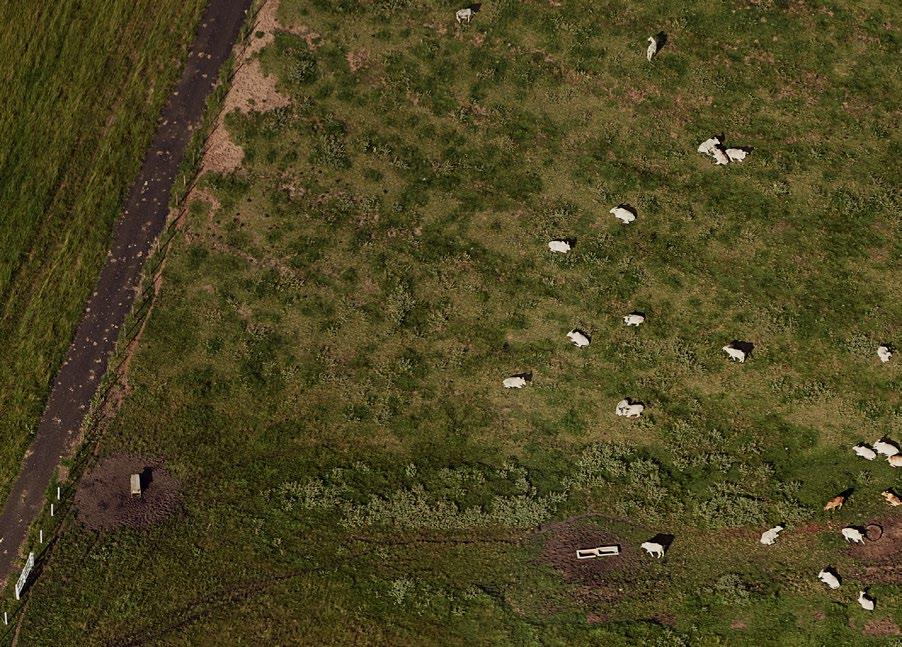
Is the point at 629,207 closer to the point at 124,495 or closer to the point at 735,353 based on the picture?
the point at 735,353

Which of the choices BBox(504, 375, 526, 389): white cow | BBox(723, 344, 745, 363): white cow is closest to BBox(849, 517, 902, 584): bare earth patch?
BBox(723, 344, 745, 363): white cow

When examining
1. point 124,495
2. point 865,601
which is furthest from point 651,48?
point 124,495

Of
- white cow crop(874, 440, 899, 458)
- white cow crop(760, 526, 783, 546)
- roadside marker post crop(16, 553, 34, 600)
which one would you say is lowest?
roadside marker post crop(16, 553, 34, 600)

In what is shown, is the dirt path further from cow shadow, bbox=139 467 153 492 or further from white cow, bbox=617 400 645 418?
white cow, bbox=617 400 645 418

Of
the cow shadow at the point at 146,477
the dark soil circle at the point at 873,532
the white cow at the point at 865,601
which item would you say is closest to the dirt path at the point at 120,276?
the cow shadow at the point at 146,477

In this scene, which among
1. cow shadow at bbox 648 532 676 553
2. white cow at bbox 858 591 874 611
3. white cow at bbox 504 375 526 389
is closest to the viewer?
white cow at bbox 858 591 874 611

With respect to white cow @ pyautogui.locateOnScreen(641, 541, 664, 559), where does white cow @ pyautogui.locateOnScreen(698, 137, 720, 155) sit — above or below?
above

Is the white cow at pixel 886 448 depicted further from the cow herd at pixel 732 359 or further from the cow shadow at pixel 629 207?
the cow shadow at pixel 629 207
